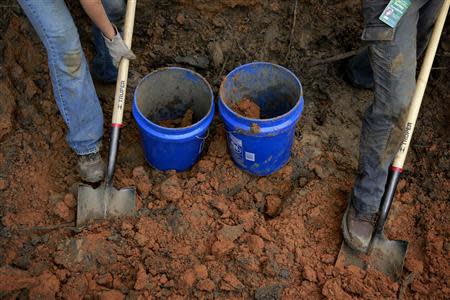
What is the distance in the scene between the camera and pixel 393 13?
2.59 meters

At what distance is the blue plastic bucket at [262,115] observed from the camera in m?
2.95

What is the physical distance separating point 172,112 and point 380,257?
64.4 inches

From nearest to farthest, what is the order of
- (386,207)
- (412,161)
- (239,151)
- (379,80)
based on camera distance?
(379,80) < (386,207) < (239,151) < (412,161)

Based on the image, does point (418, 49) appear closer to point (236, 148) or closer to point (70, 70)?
point (236, 148)

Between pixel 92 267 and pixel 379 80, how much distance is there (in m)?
1.87

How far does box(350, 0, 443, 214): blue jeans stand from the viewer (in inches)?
105

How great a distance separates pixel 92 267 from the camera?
2.87 meters

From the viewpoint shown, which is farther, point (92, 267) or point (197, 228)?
point (197, 228)

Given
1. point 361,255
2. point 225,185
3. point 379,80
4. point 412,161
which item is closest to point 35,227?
point 225,185

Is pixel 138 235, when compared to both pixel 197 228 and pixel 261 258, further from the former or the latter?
pixel 261 258

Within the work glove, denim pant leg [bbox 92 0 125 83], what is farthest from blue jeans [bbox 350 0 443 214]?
denim pant leg [bbox 92 0 125 83]

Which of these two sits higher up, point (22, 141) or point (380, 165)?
point (380, 165)

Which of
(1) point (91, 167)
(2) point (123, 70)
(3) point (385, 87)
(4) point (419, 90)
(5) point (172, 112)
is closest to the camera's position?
(3) point (385, 87)

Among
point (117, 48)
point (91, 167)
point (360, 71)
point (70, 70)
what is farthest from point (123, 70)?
point (360, 71)
